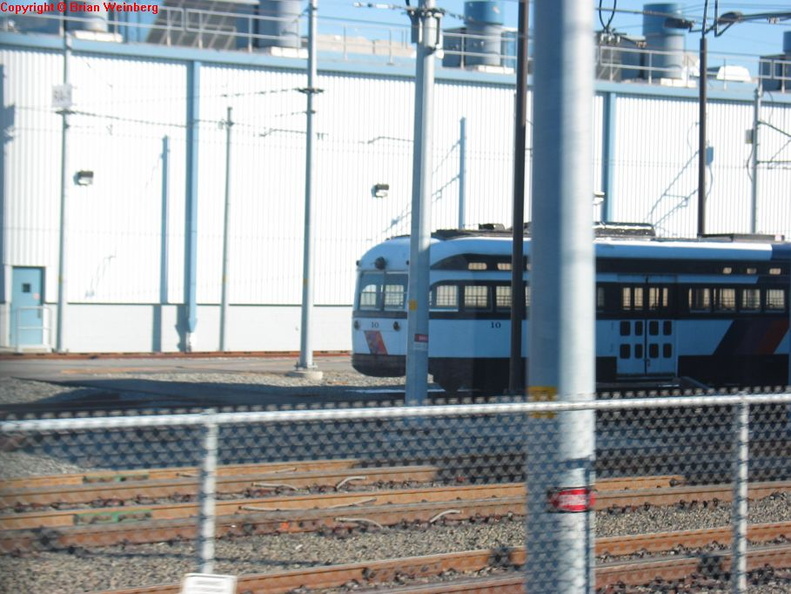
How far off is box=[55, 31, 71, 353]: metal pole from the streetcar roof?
43.8 feet

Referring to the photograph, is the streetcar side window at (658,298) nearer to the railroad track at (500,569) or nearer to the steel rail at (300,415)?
the railroad track at (500,569)

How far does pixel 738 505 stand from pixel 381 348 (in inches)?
521

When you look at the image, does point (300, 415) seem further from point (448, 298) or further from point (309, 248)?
point (309, 248)

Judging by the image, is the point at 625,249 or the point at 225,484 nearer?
the point at 225,484

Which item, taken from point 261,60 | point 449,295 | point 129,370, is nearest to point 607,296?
point 449,295

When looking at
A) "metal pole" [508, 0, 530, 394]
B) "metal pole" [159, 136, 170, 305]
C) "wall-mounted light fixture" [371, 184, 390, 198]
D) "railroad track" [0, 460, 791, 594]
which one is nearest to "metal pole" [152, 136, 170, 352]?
"metal pole" [159, 136, 170, 305]

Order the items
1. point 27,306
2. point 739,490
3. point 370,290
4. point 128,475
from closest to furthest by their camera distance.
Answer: point 739,490 → point 128,475 → point 370,290 → point 27,306

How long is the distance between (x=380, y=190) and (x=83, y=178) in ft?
31.5

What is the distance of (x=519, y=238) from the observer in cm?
1653

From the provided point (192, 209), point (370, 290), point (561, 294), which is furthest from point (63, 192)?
point (561, 294)

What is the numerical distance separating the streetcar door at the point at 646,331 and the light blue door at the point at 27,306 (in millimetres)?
19185

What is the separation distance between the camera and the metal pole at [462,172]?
1395 inches

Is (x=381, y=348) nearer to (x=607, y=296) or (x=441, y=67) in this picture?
(x=607, y=296)

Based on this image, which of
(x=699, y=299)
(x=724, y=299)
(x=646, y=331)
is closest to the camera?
(x=646, y=331)
